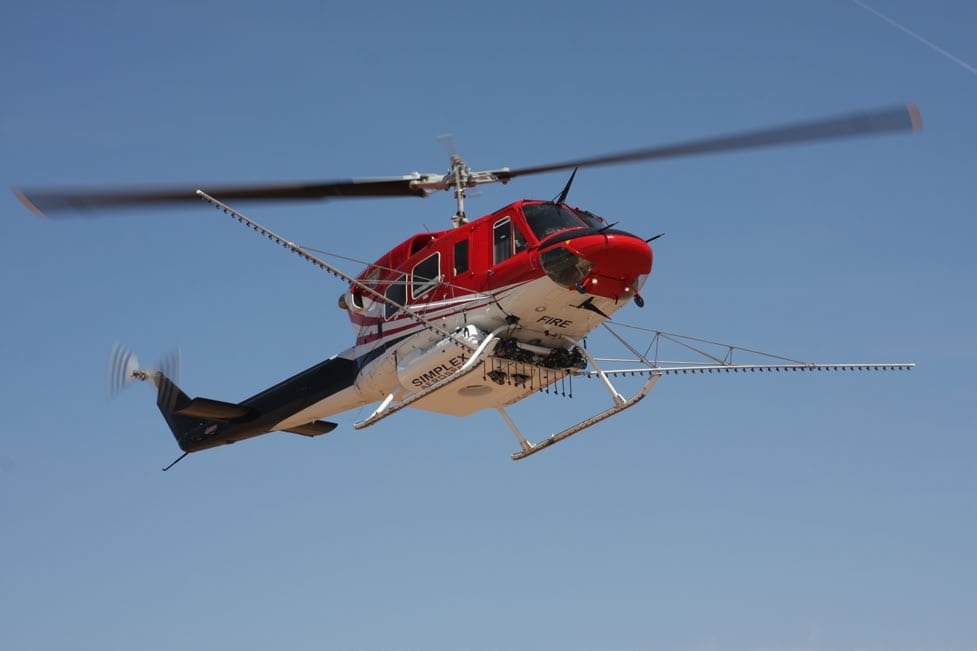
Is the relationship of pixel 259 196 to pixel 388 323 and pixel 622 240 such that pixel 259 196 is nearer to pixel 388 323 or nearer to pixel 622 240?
pixel 388 323

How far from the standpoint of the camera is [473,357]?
2475 centimetres

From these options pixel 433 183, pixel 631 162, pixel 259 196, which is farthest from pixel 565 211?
pixel 259 196

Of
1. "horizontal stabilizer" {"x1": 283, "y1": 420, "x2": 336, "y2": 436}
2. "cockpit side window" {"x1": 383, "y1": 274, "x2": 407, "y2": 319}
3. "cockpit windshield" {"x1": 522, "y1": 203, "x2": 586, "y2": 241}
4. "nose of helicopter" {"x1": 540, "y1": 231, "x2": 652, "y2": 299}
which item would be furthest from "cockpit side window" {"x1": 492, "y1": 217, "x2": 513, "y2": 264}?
"horizontal stabilizer" {"x1": 283, "y1": 420, "x2": 336, "y2": 436}

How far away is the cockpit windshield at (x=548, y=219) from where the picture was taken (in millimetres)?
25047

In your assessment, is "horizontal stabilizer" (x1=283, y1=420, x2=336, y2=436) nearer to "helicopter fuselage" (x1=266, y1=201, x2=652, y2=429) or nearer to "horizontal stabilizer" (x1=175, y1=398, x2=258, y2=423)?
"horizontal stabilizer" (x1=175, y1=398, x2=258, y2=423)

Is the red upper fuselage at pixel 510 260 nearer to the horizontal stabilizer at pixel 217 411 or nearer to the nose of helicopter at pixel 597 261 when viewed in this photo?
the nose of helicopter at pixel 597 261

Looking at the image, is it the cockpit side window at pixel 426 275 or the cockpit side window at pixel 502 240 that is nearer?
the cockpit side window at pixel 502 240

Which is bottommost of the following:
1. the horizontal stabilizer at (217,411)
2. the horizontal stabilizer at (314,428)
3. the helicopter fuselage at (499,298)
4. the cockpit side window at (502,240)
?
the horizontal stabilizer at (314,428)

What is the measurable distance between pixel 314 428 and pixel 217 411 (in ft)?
7.58

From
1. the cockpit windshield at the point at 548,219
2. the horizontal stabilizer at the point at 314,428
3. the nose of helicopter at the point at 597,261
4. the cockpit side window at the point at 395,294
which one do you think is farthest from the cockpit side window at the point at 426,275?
the horizontal stabilizer at the point at 314,428

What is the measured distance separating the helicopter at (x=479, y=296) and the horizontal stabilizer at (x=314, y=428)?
743mm

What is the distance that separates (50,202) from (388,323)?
24.5 ft

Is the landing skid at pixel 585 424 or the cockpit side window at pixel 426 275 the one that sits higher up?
the cockpit side window at pixel 426 275

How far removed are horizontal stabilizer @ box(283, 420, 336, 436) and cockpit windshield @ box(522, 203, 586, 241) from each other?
8.29m
